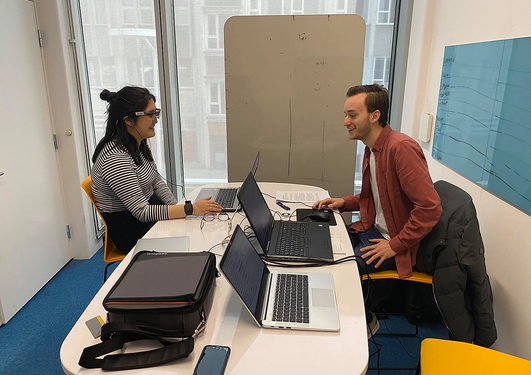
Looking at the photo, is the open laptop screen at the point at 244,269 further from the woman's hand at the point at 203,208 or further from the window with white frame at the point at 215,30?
the window with white frame at the point at 215,30

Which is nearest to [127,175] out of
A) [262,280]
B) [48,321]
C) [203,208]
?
[203,208]

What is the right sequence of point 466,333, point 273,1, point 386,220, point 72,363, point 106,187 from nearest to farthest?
point 72,363
point 466,333
point 386,220
point 106,187
point 273,1

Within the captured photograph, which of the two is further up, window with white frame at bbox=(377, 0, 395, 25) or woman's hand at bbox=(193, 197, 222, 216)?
window with white frame at bbox=(377, 0, 395, 25)

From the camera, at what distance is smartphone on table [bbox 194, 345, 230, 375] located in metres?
0.91

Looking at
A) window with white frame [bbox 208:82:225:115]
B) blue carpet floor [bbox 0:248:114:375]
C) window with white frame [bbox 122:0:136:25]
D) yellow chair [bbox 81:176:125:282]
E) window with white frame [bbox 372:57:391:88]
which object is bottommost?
blue carpet floor [bbox 0:248:114:375]

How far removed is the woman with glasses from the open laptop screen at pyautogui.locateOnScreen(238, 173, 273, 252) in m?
0.29

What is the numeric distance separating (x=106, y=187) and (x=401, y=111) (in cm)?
237

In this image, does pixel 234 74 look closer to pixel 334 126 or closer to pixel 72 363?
pixel 334 126

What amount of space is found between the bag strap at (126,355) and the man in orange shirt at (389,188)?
3.31 ft

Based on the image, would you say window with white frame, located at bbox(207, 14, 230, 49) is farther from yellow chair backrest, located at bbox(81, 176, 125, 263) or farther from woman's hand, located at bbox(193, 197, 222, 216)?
woman's hand, located at bbox(193, 197, 222, 216)

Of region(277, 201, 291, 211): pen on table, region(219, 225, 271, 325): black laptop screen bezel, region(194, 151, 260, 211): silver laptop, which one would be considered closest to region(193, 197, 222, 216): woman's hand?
region(194, 151, 260, 211): silver laptop

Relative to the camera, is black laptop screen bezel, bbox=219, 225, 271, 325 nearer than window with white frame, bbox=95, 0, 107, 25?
Yes

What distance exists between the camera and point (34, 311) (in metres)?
2.43

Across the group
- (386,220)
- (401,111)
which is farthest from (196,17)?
(386,220)
